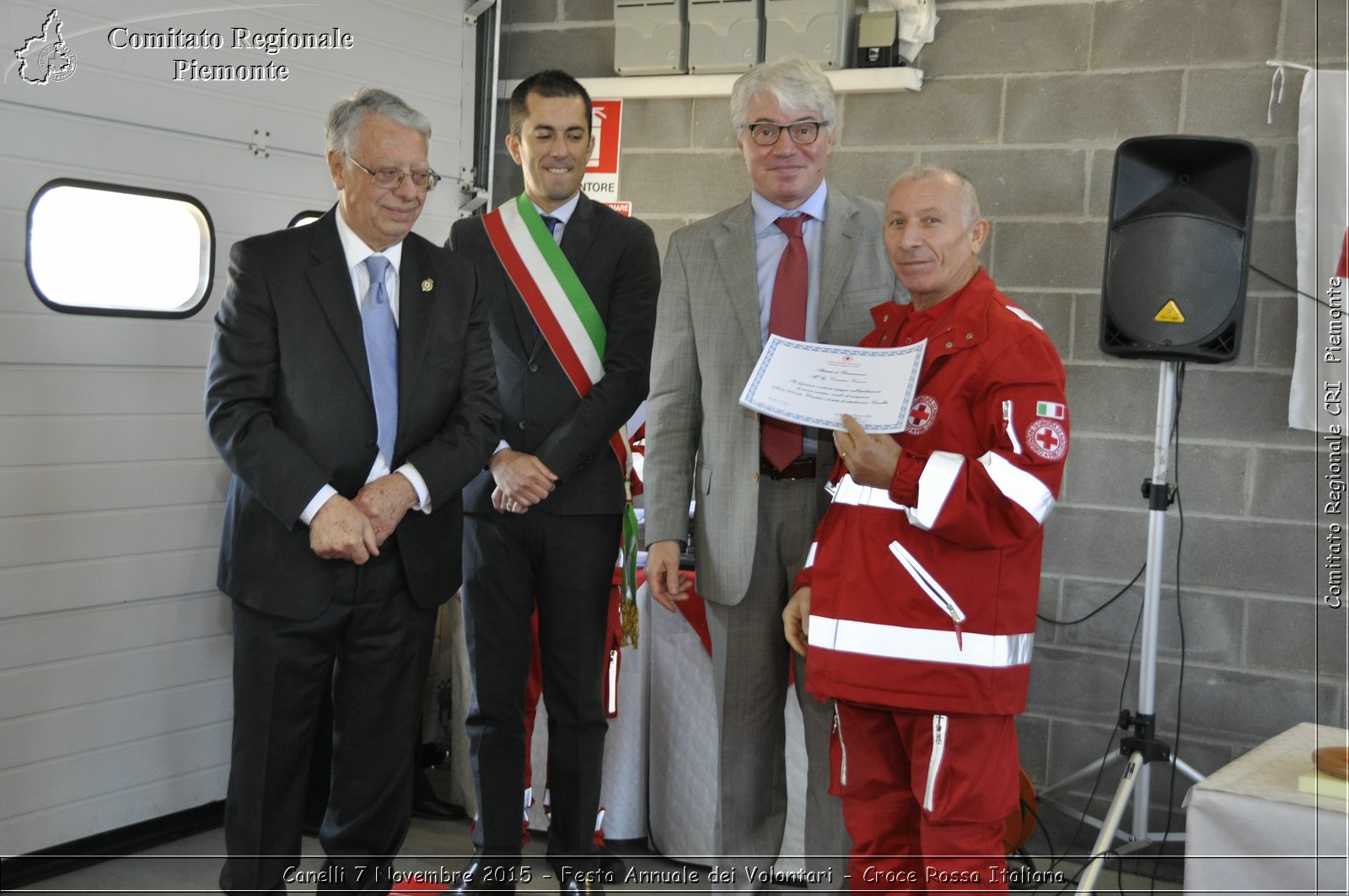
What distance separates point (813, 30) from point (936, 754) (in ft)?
8.01

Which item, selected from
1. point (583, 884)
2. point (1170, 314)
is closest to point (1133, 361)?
point (1170, 314)

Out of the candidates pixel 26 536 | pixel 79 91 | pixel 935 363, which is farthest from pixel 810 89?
pixel 26 536

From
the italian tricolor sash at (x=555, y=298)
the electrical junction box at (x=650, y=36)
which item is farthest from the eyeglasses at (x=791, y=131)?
the electrical junction box at (x=650, y=36)

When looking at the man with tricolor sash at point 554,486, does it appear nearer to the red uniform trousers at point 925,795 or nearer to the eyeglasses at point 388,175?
the eyeglasses at point 388,175

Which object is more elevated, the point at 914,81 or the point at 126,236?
the point at 914,81

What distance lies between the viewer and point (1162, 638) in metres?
3.43

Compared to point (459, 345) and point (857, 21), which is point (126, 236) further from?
point (857, 21)

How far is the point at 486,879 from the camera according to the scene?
2.80 meters

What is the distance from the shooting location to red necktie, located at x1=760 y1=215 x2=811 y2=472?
243 centimetres

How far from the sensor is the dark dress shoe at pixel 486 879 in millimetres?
2805

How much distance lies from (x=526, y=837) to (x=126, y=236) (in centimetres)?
195

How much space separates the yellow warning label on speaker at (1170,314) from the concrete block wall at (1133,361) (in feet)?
1.35

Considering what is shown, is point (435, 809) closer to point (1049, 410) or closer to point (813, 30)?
point (1049, 410)

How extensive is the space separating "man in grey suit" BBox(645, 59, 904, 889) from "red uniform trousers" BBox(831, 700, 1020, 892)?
26 cm
